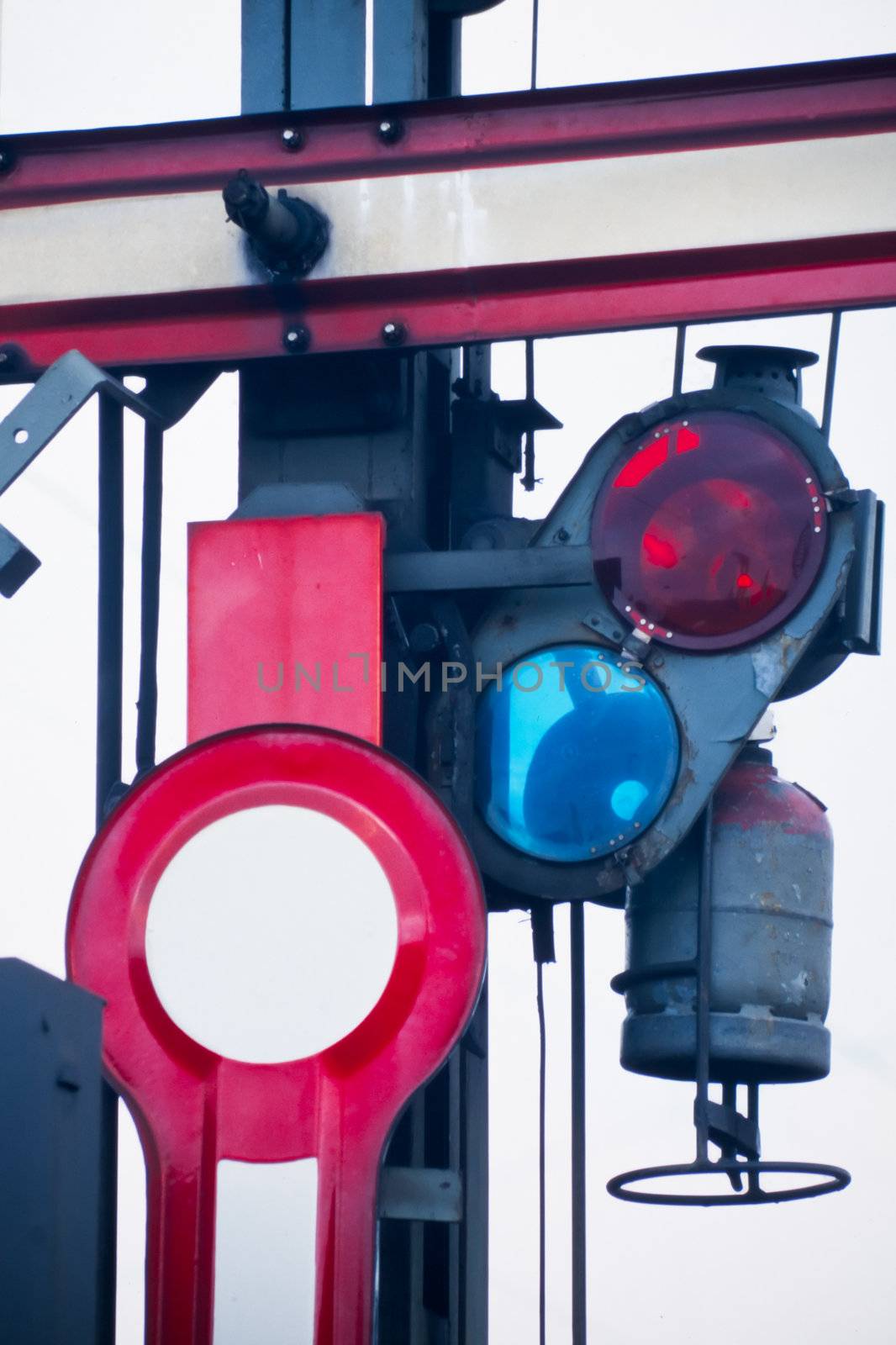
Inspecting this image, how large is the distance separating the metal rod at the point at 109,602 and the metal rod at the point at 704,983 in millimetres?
1325

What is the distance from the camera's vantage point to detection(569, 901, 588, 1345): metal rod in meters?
5.21

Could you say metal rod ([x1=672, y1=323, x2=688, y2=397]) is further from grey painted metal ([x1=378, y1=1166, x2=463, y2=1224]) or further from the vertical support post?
grey painted metal ([x1=378, y1=1166, x2=463, y2=1224])

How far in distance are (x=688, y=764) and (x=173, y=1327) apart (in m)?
1.67

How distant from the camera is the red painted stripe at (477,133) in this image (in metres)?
5.20

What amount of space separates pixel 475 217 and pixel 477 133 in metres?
0.20

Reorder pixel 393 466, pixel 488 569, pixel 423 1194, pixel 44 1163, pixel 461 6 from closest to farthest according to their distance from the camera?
pixel 44 1163 < pixel 423 1194 < pixel 488 569 < pixel 393 466 < pixel 461 6

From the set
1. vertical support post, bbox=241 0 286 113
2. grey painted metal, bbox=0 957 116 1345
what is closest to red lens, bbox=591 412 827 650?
vertical support post, bbox=241 0 286 113

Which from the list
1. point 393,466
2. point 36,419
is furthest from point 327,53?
point 36,419

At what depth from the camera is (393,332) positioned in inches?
212

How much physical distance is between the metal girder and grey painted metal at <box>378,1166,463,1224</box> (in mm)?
1843

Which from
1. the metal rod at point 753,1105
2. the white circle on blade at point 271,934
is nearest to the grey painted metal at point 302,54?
the white circle on blade at point 271,934

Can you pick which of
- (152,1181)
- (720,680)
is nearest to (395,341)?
(720,680)

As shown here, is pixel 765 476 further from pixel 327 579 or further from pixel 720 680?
pixel 327 579

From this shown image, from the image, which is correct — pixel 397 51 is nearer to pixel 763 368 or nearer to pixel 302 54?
pixel 302 54
